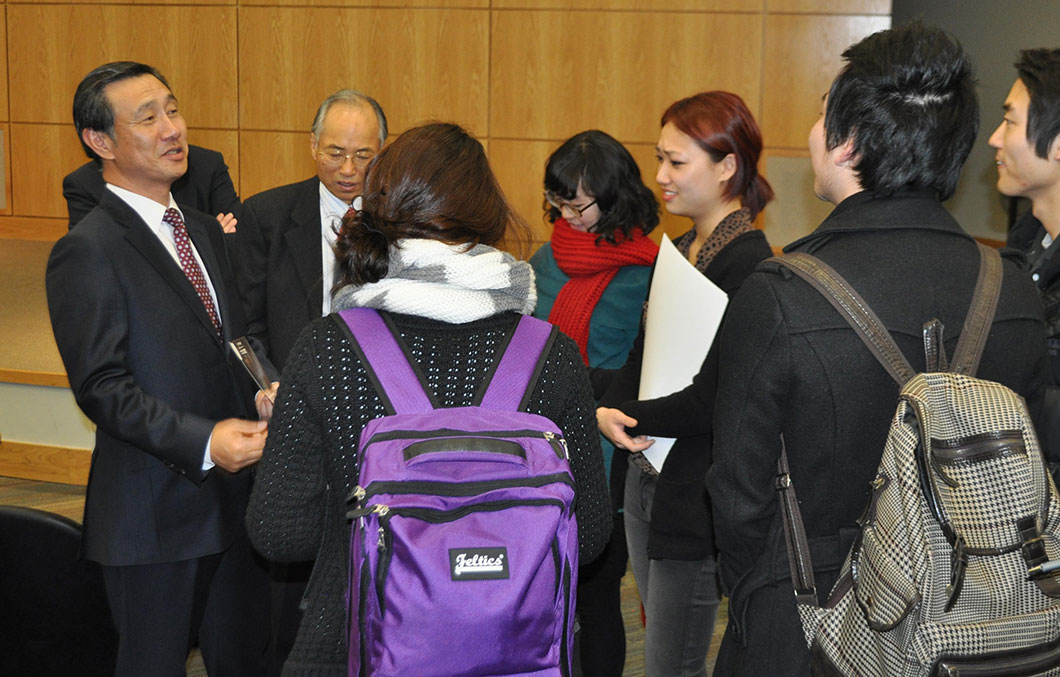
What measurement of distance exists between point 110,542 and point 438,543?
111cm

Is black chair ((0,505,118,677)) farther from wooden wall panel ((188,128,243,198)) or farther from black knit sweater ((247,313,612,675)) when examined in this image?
wooden wall panel ((188,128,243,198))

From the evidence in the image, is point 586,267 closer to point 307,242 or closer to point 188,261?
point 307,242

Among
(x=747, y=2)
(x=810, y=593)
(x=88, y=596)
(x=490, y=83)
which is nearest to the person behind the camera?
(x=810, y=593)

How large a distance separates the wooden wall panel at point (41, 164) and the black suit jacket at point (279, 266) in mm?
5385

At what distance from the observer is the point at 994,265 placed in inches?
53.9

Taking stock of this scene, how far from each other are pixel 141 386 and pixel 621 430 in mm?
1000

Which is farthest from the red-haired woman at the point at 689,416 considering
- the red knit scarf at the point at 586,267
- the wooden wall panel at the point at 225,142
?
the wooden wall panel at the point at 225,142

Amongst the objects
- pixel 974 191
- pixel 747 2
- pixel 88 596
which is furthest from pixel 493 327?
pixel 974 191

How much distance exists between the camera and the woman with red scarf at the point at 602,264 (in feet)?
8.02

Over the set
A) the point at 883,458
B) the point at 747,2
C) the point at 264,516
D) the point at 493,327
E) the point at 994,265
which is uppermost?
the point at 747,2

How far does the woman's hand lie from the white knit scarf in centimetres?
76

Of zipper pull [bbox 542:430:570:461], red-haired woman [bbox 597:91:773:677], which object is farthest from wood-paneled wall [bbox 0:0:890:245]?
zipper pull [bbox 542:430:570:461]

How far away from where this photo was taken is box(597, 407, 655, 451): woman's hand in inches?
81.8

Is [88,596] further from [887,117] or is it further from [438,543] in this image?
[887,117]
